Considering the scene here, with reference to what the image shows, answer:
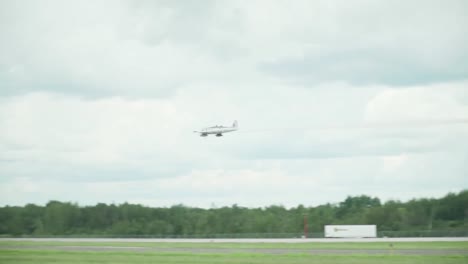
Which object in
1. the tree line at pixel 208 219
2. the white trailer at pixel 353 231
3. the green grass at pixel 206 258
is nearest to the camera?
the green grass at pixel 206 258

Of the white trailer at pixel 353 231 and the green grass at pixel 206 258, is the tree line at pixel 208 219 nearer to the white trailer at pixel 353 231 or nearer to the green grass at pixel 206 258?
the white trailer at pixel 353 231

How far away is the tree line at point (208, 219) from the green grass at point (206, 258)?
193ft

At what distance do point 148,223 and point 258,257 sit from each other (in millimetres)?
85633

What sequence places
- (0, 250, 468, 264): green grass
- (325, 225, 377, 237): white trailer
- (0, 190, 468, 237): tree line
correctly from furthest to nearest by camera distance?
(0, 190, 468, 237): tree line
(325, 225, 377, 237): white trailer
(0, 250, 468, 264): green grass

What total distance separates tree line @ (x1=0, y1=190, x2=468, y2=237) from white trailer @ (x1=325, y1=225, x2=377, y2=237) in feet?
51.0

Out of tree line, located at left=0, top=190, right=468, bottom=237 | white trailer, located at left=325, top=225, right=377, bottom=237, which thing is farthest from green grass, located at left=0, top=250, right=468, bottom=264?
tree line, located at left=0, top=190, right=468, bottom=237

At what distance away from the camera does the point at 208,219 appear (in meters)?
149

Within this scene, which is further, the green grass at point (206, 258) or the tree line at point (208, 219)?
the tree line at point (208, 219)

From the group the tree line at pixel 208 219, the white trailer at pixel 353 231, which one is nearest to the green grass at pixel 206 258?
the white trailer at pixel 353 231

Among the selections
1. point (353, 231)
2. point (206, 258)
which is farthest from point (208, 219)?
point (206, 258)

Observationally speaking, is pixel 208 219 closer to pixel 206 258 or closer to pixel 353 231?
pixel 353 231

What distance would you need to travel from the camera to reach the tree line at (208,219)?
125625mm

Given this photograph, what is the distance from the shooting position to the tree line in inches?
4946

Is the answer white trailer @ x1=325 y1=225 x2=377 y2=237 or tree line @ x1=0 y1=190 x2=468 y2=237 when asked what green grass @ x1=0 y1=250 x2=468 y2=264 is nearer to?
white trailer @ x1=325 y1=225 x2=377 y2=237
